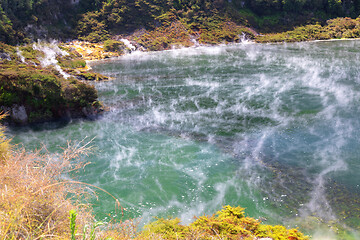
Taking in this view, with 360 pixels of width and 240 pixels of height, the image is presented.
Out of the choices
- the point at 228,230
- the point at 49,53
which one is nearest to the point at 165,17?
the point at 49,53

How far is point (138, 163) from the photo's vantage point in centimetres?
1612

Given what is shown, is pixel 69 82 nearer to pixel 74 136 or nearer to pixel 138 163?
pixel 74 136

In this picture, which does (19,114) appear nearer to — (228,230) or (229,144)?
(229,144)

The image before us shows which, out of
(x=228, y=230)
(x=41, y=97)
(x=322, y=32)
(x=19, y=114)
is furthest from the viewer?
(x=322, y=32)

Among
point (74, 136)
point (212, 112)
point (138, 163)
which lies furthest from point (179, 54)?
point (138, 163)

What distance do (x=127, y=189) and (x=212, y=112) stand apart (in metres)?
12.3

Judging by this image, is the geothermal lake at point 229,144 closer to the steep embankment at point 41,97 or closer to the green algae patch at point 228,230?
the steep embankment at point 41,97

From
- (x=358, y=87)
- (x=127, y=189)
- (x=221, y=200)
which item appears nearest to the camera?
(x=221, y=200)

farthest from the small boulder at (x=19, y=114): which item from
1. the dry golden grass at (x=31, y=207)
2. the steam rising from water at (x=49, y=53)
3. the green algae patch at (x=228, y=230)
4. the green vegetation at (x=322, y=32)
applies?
the green vegetation at (x=322, y=32)

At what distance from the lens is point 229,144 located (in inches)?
703

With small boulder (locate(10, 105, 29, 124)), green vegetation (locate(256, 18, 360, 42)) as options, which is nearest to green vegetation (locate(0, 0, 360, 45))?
green vegetation (locate(256, 18, 360, 42))

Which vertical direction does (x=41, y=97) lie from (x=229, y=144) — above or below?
above

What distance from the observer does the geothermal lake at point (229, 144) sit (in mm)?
12344

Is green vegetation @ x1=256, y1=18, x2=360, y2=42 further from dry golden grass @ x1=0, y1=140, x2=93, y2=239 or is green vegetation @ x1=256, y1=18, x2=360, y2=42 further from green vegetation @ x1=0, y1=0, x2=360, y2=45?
dry golden grass @ x1=0, y1=140, x2=93, y2=239
